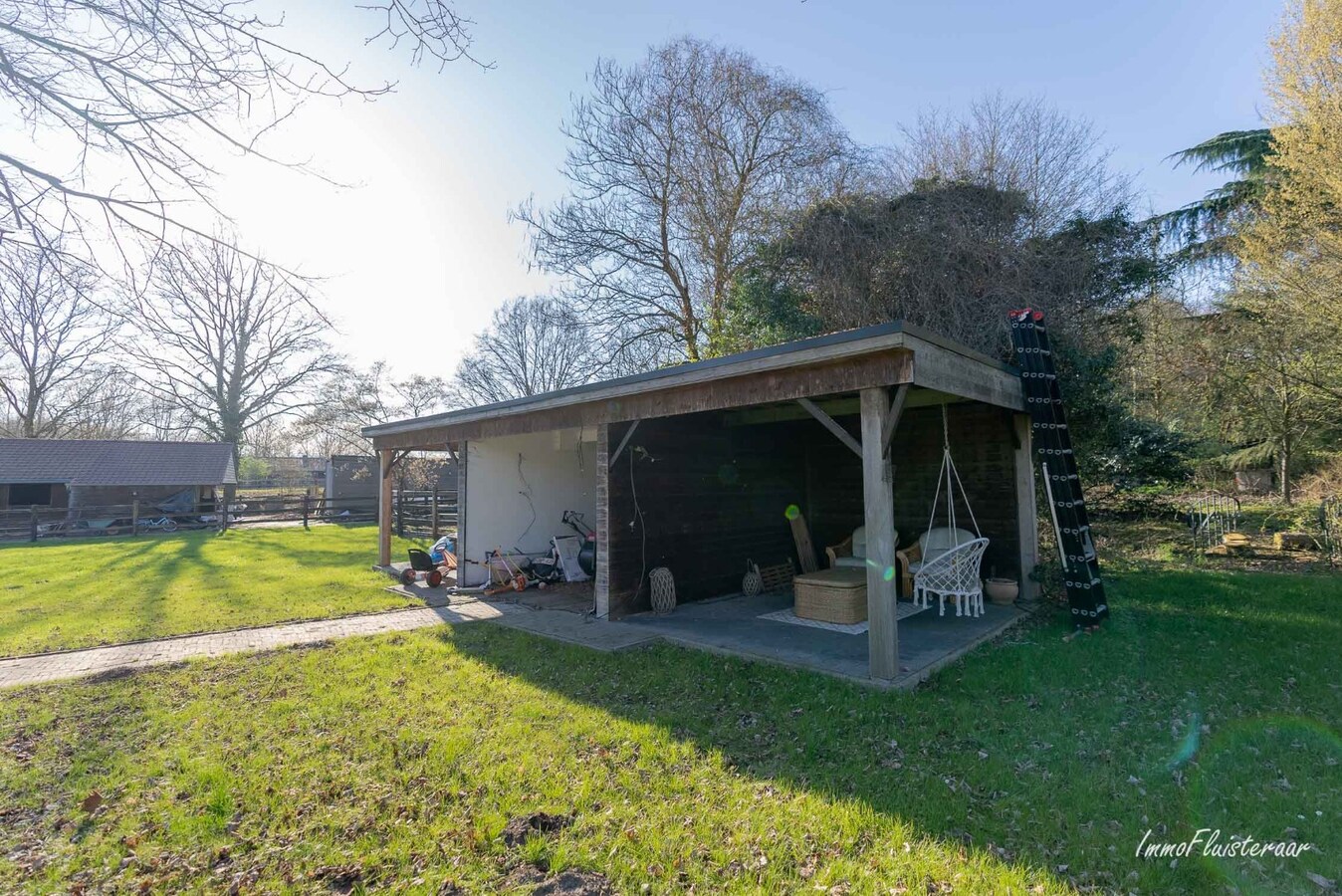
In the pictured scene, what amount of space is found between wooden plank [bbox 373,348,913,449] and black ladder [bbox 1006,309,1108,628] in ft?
9.01

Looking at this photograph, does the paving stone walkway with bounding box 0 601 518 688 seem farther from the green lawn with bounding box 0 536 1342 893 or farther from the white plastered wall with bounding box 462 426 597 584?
the white plastered wall with bounding box 462 426 597 584

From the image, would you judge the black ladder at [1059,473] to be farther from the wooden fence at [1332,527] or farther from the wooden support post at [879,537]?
the wooden fence at [1332,527]

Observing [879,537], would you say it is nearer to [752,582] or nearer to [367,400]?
[752,582]

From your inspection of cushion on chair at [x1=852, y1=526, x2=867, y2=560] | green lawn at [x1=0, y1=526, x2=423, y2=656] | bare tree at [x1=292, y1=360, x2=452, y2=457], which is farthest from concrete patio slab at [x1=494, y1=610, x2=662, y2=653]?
bare tree at [x1=292, y1=360, x2=452, y2=457]

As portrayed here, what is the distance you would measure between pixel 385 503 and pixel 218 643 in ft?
14.7

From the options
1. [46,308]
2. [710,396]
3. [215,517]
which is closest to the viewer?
[46,308]

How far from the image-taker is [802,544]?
333 inches

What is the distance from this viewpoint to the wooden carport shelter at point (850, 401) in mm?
4121

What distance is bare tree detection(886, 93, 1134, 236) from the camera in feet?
29.7

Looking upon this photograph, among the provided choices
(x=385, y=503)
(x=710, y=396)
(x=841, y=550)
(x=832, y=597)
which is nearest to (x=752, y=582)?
(x=841, y=550)

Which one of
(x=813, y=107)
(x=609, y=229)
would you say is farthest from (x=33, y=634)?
(x=813, y=107)

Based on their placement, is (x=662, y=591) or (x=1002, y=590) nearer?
(x=1002, y=590)

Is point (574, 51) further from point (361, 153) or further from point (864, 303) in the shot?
point (864, 303)

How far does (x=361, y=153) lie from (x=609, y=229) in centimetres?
953
